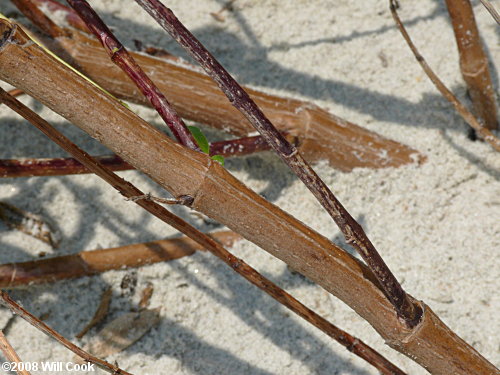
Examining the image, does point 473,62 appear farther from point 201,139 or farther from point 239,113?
point 201,139

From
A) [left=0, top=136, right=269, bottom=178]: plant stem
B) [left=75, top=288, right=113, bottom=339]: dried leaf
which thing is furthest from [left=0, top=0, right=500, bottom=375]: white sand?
[left=0, top=136, right=269, bottom=178]: plant stem

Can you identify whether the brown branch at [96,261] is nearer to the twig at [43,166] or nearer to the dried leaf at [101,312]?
the dried leaf at [101,312]

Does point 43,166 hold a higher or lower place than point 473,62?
lower

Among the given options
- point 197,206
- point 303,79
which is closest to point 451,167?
point 303,79

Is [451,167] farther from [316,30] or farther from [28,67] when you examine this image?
[28,67]

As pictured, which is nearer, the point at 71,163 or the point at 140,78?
the point at 140,78

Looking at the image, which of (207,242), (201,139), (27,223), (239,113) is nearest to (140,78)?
(201,139)

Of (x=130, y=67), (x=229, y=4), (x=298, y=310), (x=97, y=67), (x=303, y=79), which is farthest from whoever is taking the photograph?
(x=229, y=4)

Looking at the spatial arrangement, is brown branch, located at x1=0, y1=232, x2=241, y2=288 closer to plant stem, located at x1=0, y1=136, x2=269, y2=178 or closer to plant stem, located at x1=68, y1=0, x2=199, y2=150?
plant stem, located at x1=0, y1=136, x2=269, y2=178
